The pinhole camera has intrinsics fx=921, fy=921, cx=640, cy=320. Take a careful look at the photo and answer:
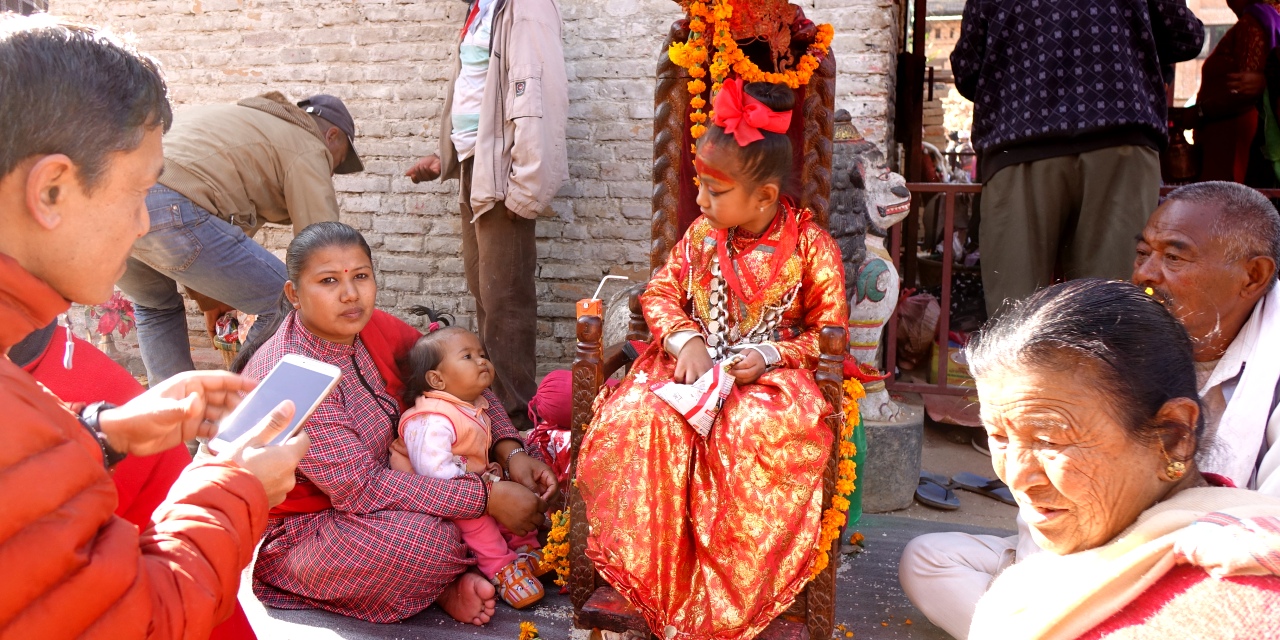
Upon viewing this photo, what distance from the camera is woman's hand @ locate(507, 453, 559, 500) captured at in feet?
11.7

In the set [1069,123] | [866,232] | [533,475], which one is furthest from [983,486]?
[533,475]

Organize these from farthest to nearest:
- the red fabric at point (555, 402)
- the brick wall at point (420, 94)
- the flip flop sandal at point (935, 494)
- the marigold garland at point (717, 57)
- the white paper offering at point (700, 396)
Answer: the brick wall at point (420, 94) → the flip flop sandal at point (935, 494) → the red fabric at point (555, 402) → the marigold garland at point (717, 57) → the white paper offering at point (700, 396)

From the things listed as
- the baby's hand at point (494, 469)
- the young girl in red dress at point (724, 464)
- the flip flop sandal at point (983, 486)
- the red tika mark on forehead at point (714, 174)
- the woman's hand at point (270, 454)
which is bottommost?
the flip flop sandal at point (983, 486)

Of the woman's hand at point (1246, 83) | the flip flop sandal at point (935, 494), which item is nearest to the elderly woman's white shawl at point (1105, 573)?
the flip flop sandal at point (935, 494)

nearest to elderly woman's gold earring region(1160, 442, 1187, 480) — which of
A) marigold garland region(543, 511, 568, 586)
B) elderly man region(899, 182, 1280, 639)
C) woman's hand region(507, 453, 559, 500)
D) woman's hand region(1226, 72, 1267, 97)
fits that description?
elderly man region(899, 182, 1280, 639)

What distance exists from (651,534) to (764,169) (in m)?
1.27

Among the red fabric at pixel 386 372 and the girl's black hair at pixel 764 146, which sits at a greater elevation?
the girl's black hair at pixel 764 146

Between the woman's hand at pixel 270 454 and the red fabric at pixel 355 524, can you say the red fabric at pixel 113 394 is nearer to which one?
the red fabric at pixel 355 524

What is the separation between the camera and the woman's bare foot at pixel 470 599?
3.25m

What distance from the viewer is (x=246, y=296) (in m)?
4.09

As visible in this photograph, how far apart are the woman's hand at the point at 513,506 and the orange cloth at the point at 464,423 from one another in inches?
5.9

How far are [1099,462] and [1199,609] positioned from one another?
10.6 inches

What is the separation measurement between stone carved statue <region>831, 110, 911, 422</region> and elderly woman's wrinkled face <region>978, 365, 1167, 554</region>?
8.42 feet

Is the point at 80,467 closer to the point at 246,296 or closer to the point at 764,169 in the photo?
the point at 764,169
